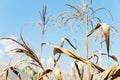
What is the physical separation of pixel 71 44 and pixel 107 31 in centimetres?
53

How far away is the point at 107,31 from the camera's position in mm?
1780

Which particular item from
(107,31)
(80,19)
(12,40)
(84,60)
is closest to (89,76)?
(84,60)

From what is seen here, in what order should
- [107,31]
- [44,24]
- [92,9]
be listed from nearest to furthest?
[107,31]
[92,9]
[44,24]

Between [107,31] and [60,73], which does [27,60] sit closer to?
[60,73]

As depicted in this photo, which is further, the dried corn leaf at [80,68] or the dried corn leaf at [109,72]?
the dried corn leaf at [80,68]

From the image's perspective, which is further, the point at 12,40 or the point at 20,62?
the point at 20,62

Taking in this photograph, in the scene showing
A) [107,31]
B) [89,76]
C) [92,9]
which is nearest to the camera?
[107,31]

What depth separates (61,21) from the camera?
2582 millimetres

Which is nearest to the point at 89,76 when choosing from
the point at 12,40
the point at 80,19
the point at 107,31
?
the point at 107,31

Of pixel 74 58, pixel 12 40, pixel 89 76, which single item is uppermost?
pixel 12 40

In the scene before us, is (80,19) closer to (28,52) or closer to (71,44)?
(71,44)

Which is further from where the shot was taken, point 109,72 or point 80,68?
point 80,68

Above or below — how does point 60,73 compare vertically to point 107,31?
below

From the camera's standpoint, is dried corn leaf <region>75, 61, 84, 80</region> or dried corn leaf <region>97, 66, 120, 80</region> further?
dried corn leaf <region>75, 61, 84, 80</region>
